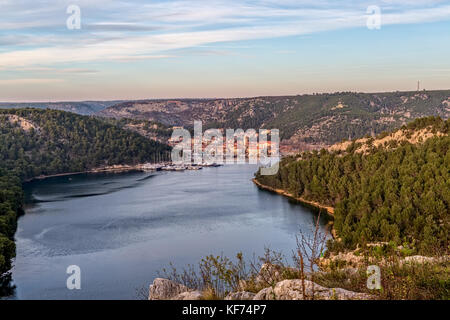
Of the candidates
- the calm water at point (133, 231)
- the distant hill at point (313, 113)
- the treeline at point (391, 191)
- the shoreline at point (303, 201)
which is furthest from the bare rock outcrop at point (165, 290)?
the distant hill at point (313, 113)

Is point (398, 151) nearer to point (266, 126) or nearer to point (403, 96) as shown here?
point (266, 126)

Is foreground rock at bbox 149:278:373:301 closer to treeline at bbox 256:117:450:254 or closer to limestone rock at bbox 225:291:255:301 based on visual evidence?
limestone rock at bbox 225:291:255:301

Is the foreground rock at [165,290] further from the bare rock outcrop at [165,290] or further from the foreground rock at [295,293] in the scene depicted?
the foreground rock at [295,293]

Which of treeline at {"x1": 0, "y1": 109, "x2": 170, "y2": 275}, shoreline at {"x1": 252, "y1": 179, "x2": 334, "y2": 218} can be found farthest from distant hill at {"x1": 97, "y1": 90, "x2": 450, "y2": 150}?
shoreline at {"x1": 252, "y1": 179, "x2": 334, "y2": 218}

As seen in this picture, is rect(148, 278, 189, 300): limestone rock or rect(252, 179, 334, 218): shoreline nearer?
rect(148, 278, 189, 300): limestone rock

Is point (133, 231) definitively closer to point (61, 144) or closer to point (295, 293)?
point (295, 293)

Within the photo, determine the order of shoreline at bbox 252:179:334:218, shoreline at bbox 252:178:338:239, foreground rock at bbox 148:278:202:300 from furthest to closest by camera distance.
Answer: shoreline at bbox 252:179:334:218
shoreline at bbox 252:178:338:239
foreground rock at bbox 148:278:202:300
